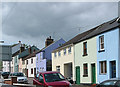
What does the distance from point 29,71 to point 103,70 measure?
35832 millimetres

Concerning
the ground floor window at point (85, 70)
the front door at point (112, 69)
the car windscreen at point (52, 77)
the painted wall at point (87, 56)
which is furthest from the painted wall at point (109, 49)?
the car windscreen at point (52, 77)

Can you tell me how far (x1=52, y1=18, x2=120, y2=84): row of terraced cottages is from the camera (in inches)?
853

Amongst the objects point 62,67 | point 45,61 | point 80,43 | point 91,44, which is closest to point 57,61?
point 62,67

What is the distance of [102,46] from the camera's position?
24.1 m

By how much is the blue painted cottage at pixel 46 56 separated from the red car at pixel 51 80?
29448 mm

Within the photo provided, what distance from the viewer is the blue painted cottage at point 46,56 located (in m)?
45.0

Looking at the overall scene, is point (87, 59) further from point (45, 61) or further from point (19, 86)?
point (45, 61)

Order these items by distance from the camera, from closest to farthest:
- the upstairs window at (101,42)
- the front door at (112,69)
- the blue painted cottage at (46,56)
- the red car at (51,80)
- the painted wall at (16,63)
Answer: the red car at (51,80) → the front door at (112,69) → the upstairs window at (101,42) → the blue painted cottage at (46,56) → the painted wall at (16,63)

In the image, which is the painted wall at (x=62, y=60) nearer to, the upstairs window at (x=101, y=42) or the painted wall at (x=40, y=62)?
the painted wall at (x=40, y=62)

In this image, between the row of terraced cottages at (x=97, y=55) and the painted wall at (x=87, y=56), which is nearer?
the row of terraced cottages at (x=97, y=55)

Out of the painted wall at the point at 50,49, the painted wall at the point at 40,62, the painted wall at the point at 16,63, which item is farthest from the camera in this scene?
the painted wall at the point at 16,63

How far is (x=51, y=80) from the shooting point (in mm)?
14477

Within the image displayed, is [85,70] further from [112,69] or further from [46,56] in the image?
A: [46,56]

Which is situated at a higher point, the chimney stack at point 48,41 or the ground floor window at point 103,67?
the chimney stack at point 48,41
